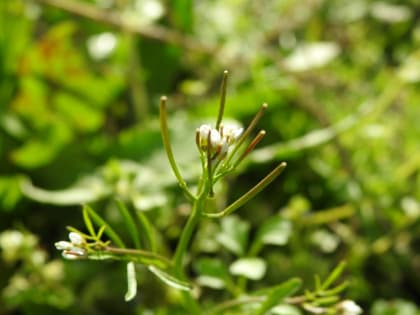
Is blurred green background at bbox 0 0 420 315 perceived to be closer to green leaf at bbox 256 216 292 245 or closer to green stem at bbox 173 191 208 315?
green leaf at bbox 256 216 292 245

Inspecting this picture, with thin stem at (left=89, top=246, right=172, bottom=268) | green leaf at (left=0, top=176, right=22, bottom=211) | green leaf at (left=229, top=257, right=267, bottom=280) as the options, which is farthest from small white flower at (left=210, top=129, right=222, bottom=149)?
green leaf at (left=0, top=176, right=22, bottom=211)

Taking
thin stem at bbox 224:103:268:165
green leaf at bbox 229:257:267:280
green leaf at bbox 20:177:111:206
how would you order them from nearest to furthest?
thin stem at bbox 224:103:268:165 < green leaf at bbox 229:257:267:280 < green leaf at bbox 20:177:111:206

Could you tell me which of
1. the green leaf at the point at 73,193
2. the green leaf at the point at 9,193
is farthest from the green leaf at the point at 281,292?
the green leaf at the point at 9,193

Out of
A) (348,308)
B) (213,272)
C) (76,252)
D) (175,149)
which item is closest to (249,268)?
(213,272)


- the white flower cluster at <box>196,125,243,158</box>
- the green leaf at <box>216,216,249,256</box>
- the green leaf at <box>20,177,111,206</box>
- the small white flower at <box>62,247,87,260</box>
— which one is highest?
the green leaf at <box>20,177,111,206</box>

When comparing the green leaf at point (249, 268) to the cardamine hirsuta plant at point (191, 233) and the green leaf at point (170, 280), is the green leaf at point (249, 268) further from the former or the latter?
the green leaf at point (170, 280)
